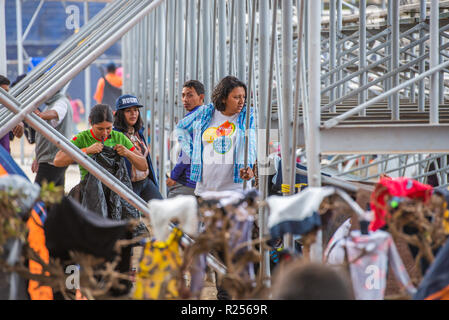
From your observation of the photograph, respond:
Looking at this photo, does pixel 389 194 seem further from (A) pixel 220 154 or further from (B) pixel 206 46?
(B) pixel 206 46

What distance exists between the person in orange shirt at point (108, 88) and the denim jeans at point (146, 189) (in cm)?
1215

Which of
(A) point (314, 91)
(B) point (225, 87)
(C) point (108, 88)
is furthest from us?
(C) point (108, 88)

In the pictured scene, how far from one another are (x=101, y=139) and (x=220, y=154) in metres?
0.80

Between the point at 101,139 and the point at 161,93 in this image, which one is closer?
the point at 101,139

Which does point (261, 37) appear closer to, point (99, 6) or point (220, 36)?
point (220, 36)

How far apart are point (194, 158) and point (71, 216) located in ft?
8.23

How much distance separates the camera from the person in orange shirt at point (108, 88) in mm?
17328

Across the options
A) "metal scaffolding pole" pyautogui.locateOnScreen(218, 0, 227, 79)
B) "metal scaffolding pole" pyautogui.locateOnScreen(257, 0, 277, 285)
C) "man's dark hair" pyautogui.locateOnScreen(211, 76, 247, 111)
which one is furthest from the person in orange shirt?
"metal scaffolding pole" pyautogui.locateOnScreen(257, 0, 277, 285)

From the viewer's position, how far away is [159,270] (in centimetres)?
243

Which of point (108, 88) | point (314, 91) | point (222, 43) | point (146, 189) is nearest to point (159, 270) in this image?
point (314, 91)

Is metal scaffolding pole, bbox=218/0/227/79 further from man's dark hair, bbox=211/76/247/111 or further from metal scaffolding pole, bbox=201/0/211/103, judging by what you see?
man's dark hair, bbox=211/76/247/111

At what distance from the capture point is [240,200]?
8.21ft
